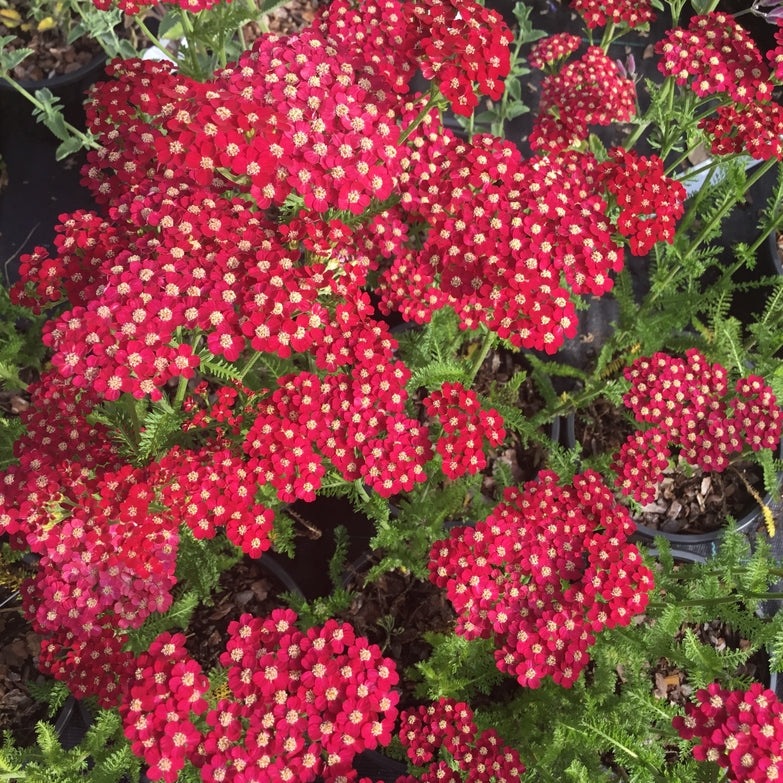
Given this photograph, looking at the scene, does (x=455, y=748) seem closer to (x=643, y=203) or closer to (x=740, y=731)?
(x=740, y=731)

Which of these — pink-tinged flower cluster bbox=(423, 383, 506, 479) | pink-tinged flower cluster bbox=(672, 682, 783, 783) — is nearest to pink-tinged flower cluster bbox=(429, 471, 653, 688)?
pink-tinged flower cluster bbox=(423, 383, 506, 479)

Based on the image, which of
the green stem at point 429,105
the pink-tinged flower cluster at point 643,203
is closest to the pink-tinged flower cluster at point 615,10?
the pink-tinged flower cluster at point 643,203

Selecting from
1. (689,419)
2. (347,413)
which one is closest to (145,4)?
(347,413)

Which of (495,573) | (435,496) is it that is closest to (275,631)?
(495,573)

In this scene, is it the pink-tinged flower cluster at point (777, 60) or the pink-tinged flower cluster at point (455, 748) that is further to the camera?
the pink-tinged flower cluster at point (777, 60)

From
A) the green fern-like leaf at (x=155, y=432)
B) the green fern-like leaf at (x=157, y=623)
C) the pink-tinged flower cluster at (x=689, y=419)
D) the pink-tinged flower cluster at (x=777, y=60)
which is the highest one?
the pink-tinged flower cluster at (x=777, y=60)

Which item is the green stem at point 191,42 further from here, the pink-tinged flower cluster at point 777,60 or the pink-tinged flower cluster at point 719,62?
the pink-tinged flower cluster at point 777,60

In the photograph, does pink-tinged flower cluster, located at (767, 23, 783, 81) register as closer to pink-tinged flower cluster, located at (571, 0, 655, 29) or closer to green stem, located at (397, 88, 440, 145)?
pink-tinged flower cluster, located at (571, 0, 655, 29)
